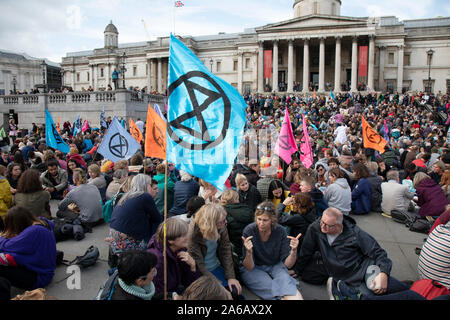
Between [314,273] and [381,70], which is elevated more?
[381,70]

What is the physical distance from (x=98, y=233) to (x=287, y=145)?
474 cm

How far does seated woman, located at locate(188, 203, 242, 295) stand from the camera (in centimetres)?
363

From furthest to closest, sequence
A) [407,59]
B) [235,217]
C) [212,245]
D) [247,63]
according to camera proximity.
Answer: [247,63], [407,59], [235,217], [212,245]

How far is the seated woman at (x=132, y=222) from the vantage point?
4.17 m

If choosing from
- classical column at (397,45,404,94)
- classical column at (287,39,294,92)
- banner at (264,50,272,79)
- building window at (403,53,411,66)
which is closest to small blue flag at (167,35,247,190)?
banner at (264,50,272,79)

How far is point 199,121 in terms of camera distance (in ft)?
11.0

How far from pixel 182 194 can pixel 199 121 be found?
9.54 ft

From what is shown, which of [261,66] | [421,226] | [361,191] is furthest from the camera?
[261,66]

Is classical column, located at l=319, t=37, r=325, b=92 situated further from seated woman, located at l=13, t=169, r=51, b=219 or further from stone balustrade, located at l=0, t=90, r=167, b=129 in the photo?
seated woman, located at l=13, t=169, r=51, b=219

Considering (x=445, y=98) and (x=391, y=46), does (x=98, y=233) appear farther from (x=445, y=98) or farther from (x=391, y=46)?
(x=391, y=46)

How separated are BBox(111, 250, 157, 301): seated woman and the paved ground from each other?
5.51ft

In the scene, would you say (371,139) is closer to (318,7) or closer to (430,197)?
(430,197)

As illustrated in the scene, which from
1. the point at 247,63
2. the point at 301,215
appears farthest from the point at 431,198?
the point at 247,63
